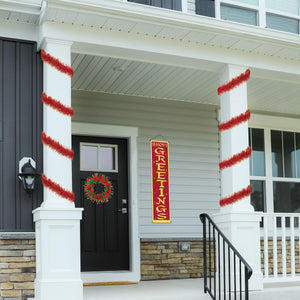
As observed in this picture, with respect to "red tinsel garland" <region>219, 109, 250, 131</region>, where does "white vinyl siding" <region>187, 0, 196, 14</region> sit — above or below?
above

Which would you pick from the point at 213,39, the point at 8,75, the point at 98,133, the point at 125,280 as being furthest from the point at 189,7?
the point at 125,280

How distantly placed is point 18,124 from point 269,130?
16.1 ft

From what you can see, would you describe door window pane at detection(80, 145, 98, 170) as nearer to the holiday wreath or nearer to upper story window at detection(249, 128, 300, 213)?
the holiday wreath

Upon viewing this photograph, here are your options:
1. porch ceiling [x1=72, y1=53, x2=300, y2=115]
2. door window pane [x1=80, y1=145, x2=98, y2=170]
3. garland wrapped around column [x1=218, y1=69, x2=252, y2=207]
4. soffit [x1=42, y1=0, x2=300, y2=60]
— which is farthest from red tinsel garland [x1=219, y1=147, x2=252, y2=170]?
door window pane [x1=80, y1=145, x2=98, y2=170]

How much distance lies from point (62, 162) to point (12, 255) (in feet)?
3.62

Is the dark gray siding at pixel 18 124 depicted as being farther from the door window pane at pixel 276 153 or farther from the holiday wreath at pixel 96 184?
the door window pane at pixel 276 153

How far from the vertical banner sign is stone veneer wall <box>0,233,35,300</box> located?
9.45ft

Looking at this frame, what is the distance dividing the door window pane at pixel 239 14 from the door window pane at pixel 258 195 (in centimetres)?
288

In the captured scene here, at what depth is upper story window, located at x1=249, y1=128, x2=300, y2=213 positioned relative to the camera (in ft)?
30.0

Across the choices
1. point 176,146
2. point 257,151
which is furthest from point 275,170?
point 176,146

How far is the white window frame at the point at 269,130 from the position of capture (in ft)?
30.0

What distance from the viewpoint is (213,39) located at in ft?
21.3

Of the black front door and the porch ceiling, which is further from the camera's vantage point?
the black front door

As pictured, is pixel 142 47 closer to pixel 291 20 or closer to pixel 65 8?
pixel 65 8
